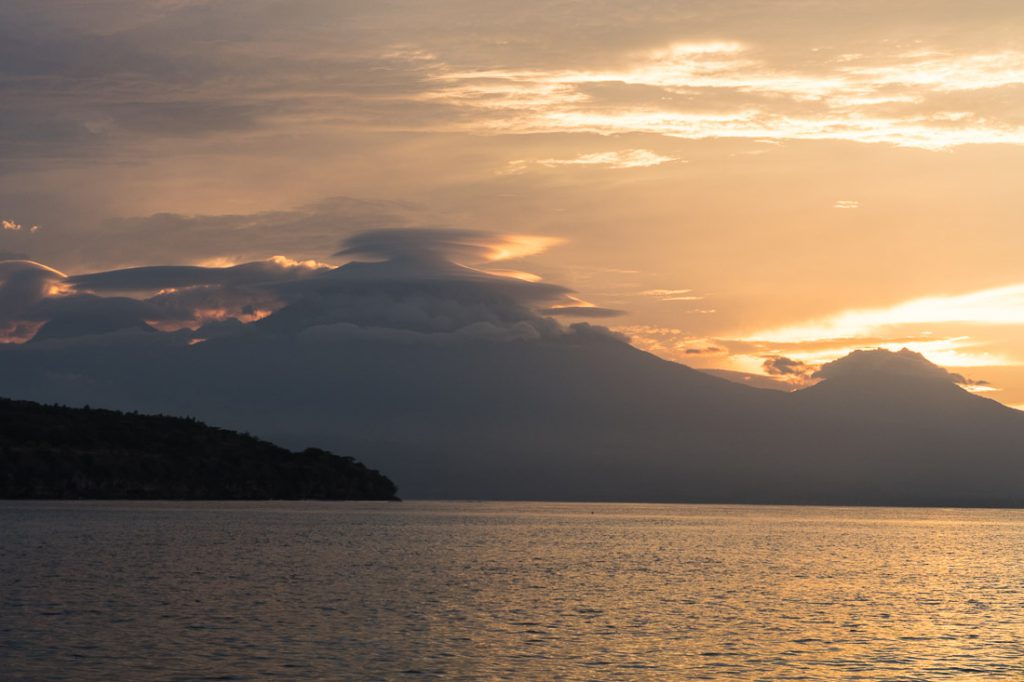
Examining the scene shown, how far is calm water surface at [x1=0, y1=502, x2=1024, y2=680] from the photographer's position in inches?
2344

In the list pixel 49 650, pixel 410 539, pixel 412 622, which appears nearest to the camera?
pixel 49 650

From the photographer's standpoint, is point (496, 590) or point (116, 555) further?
point (116, 555)

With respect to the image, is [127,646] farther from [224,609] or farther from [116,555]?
[116,555]

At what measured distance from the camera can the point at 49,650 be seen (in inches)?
2398

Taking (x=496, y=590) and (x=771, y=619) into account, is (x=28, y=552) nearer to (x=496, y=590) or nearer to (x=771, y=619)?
(x=496, y=590)

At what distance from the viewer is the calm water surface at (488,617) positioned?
5953cm

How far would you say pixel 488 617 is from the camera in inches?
3125

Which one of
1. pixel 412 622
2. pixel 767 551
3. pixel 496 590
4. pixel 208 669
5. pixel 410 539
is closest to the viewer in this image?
pixel 208 669

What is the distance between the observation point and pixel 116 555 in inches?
5187

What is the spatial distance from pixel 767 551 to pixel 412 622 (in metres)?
107

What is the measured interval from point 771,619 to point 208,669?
39.4m

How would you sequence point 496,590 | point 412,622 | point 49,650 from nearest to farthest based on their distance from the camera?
point 49,650, point 412,622, point 496,590

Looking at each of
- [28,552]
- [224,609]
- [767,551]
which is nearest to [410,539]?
[767,551]

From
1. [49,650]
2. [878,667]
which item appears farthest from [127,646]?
[878,667]
